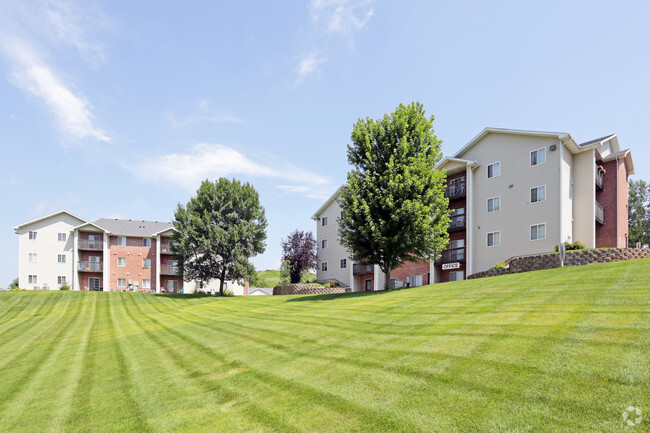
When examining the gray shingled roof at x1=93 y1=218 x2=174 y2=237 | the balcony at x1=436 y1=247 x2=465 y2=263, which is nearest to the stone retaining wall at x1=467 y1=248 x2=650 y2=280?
the balcony at x1=436 y1=247 x2=465 y2=263

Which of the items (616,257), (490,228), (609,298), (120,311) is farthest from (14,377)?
(490,228)

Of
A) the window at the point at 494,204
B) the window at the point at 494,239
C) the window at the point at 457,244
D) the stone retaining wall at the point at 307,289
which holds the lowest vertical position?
the stone retaining wall at the point at 307,289

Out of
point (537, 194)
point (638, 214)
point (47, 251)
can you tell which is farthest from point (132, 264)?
point (638, 214)

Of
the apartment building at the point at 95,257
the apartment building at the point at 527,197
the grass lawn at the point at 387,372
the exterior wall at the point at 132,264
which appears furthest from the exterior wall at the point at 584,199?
the exterior wall at the point at 132,264

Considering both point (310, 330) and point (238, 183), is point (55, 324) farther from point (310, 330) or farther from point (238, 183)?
point (238, 183)

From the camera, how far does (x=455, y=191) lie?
3534cm

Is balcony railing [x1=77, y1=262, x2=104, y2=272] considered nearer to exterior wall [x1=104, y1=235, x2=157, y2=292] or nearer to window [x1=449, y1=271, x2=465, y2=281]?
exterior wall [x1=104, y1=235, x2=157, y2=292]

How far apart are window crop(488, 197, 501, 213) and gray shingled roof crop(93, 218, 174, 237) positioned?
152 ft

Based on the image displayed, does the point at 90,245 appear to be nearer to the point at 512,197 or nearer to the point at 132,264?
the point at 132,264

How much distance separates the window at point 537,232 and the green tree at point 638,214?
34.3 m

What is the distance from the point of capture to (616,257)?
2142 centimetres

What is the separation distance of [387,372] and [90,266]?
56.5m

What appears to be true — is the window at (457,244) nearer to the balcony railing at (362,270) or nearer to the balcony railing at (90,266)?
the balcony railing at (362,270)

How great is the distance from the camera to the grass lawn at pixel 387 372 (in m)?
5.06
